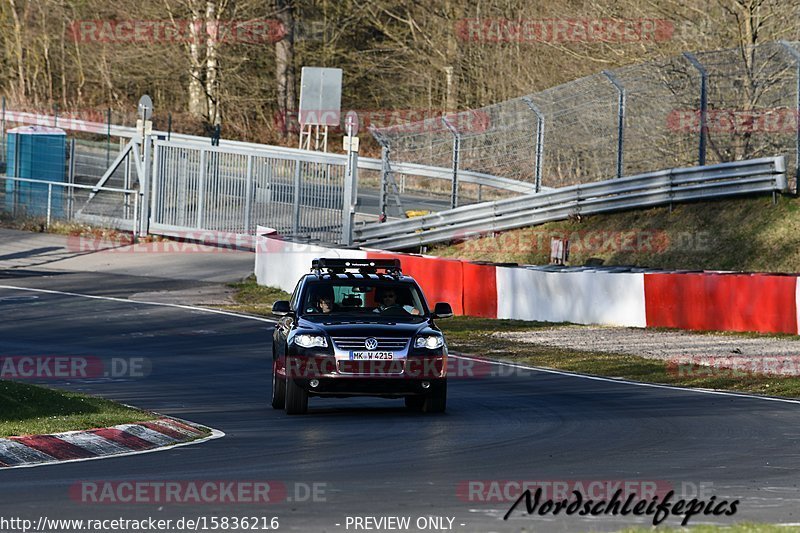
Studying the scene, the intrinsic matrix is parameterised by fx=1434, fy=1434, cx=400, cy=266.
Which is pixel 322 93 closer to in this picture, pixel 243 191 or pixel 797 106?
pixel 243 191

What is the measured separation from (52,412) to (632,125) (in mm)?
18570

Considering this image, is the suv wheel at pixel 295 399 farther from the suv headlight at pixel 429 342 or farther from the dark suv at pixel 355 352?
the suv headlight at pixel 429 342

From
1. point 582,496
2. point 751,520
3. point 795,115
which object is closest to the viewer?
point 751,520

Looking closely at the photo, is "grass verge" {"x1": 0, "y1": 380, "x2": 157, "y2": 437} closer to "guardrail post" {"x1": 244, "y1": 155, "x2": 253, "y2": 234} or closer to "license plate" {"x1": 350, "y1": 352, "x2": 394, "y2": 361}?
"license plate" {"x1": 350, "y1": 352, "x2": 394, "y2": 361}

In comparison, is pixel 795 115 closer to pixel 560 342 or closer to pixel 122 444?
pixel 560 342

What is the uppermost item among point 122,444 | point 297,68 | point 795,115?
A: point 297,68

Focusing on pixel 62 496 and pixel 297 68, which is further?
pixel 297 68

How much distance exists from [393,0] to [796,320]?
33.3 meters

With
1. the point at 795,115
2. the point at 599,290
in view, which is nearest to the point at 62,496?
the point at 599,290

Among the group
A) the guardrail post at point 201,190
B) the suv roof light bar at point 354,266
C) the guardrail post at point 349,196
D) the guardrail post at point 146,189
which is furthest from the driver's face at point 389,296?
the guardrail post at point 146,189

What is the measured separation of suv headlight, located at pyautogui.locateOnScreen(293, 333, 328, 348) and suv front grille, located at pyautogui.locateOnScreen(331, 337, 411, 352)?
113 millimetres

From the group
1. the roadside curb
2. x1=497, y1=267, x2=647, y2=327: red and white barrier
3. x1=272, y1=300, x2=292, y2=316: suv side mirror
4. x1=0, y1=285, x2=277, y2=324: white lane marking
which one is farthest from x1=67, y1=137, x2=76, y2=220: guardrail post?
the roadside curb

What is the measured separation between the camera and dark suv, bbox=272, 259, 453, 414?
47.2ft

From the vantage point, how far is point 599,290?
25109mm
